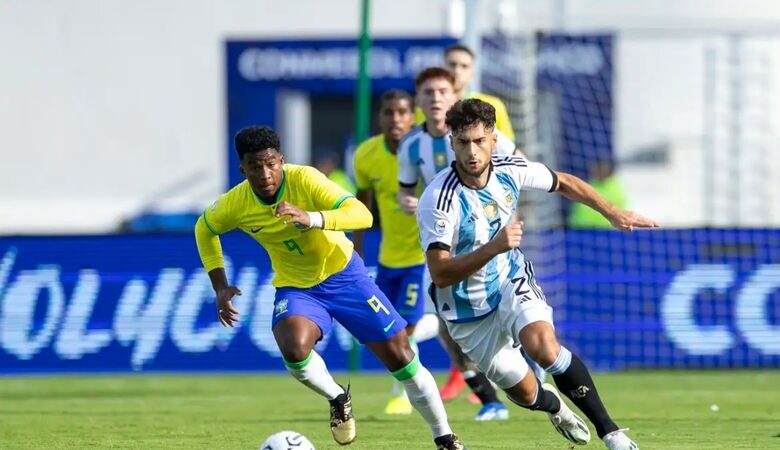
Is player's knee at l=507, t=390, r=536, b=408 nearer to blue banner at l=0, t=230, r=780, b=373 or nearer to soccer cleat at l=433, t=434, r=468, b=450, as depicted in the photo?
soccer cleat at l=433, t=434, r=468, b=450

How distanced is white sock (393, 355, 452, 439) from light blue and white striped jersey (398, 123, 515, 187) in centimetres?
256

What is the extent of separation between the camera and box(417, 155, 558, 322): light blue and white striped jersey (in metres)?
8.66

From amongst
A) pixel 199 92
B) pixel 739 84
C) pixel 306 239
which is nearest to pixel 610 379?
pixel 306 239

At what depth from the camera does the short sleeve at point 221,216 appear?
947cm

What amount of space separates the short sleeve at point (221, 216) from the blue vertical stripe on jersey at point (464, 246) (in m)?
1.46

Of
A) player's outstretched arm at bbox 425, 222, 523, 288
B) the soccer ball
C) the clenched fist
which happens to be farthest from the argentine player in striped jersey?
the soccer ball

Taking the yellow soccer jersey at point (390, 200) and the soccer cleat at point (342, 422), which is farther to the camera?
the yellow soccer jersey at point (390, 200)

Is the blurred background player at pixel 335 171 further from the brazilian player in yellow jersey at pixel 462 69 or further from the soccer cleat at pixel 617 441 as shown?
the soccer cleat at pixel 617 441

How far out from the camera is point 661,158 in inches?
1003

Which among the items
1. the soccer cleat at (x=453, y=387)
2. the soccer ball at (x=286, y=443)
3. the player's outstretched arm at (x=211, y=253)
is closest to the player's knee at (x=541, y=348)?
the soccer ball at (x=286, y=443)

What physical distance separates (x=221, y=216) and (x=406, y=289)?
3268 millimetres

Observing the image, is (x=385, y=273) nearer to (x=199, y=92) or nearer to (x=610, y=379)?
(x=610, y=379)

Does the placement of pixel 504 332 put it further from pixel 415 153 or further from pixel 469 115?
pixel 415 153

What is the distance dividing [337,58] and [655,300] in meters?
10.3
